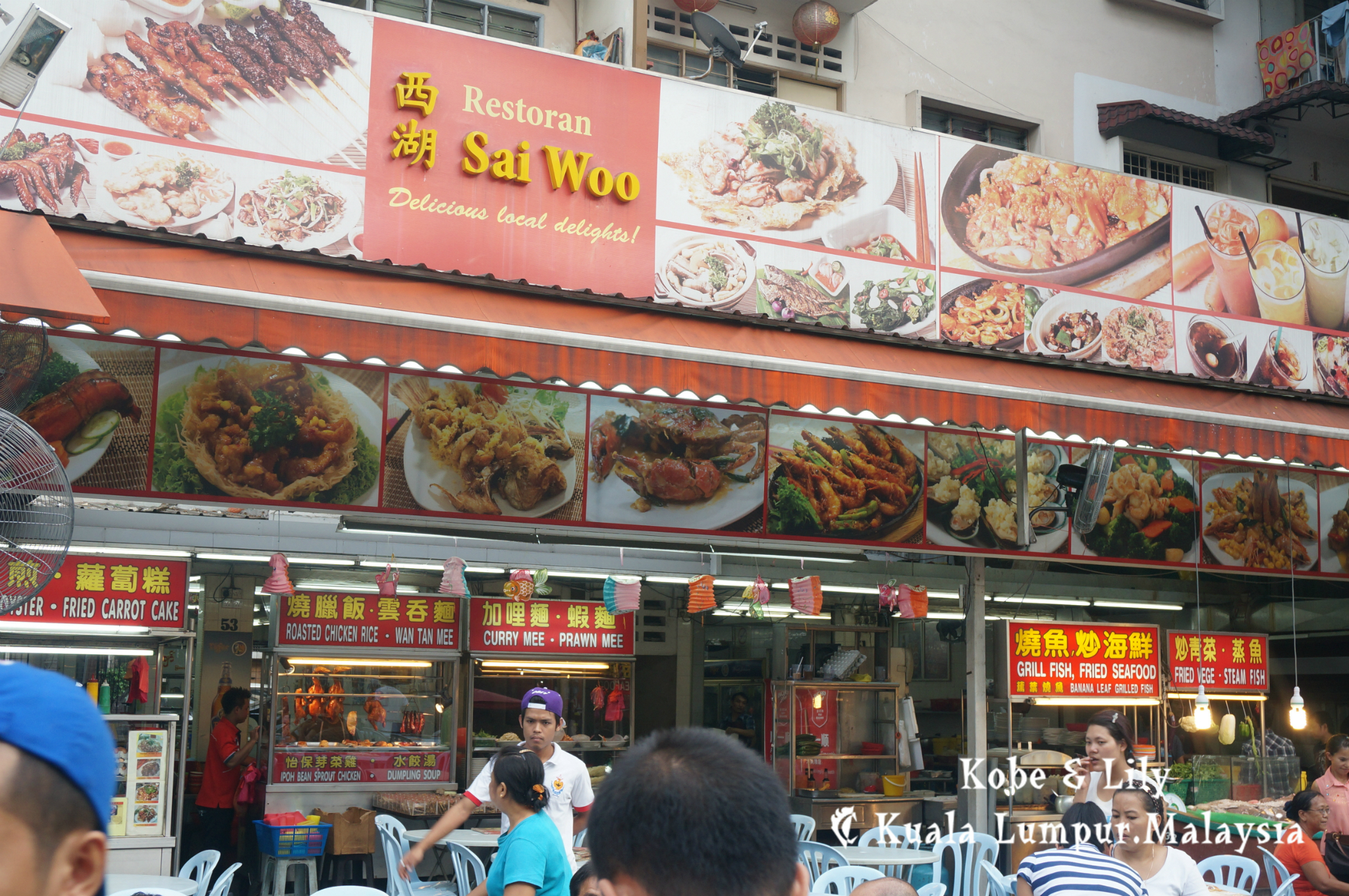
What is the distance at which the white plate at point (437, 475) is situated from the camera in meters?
8.02

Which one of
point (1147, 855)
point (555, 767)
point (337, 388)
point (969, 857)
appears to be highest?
point (337, 388)

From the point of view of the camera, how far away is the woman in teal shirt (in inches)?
178

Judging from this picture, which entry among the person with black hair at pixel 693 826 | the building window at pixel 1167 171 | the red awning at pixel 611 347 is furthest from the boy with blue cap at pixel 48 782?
the building window at pixel 1167 171

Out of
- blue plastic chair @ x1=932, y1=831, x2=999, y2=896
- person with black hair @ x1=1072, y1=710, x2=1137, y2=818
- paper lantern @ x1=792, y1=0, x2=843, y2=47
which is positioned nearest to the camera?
person with black hair @ x1=1072, y1=710, x2=1137, y2=818

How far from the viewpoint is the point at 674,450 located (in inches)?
344

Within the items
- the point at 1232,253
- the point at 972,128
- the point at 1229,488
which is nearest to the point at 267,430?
the point at 1229,488

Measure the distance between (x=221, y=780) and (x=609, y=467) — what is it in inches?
212

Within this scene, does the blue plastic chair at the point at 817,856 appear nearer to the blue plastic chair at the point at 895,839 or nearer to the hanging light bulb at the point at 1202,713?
the blue plastic chair at the point at 895,839

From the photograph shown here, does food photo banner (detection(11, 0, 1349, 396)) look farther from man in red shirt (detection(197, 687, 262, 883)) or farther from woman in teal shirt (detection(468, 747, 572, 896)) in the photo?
woman in teal shirt (detection(468, 747, 572, 896))

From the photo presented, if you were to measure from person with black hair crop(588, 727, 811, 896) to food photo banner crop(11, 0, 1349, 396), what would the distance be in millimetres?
7569

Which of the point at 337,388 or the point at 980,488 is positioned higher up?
the point at 337,388

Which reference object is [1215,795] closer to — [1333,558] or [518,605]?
[1333,558]

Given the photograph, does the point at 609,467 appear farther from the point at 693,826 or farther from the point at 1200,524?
the point at 693,826

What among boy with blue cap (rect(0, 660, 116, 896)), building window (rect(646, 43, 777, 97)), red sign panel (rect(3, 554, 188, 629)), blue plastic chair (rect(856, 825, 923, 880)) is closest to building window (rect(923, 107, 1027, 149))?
building window (rect(646, 43, 777, 97))
